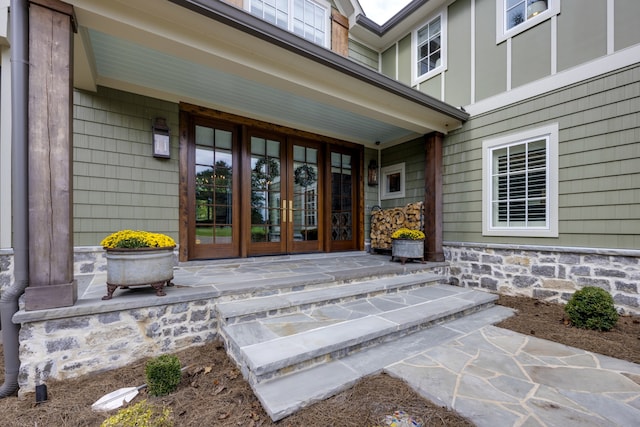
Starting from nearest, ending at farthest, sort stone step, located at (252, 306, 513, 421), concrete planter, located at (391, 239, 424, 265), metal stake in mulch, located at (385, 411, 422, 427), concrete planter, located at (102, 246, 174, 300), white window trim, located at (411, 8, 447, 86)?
metal stake in mulch, located at (385, 411, 422, 427) < stone step, located at (252, 306, 513, 421) < concrete planter, located at (102, 246, 174, 300) < concrete planter, located at (391, 239, 424, 265) < white window trim, located at (411, 8, 447, 86)

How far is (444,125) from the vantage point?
4.88 m

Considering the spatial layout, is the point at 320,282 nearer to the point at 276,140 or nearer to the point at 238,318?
the point at 238,318

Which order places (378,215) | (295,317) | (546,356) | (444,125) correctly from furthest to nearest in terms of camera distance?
(378,215) < (444,125) < (295,317) < (546,356)

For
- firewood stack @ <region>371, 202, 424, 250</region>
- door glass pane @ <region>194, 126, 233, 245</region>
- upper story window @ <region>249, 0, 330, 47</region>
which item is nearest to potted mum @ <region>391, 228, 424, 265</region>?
firewood stack @ <region>371, 202, 424, 250</region>

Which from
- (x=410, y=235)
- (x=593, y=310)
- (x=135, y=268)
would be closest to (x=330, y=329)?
(x=135, y=268)

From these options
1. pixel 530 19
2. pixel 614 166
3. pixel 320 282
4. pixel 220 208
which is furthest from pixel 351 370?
pixel 530 19

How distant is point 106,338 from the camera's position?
2271mm

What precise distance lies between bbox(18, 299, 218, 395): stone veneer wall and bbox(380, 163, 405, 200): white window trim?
4.26 metres

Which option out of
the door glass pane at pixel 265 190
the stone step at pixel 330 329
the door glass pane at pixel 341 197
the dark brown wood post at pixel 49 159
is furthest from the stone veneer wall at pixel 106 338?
the door glass pane at pixel 341 197

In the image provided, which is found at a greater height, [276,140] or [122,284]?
[276,140]

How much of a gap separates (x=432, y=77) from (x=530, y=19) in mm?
1563

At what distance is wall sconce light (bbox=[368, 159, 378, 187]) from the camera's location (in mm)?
6090

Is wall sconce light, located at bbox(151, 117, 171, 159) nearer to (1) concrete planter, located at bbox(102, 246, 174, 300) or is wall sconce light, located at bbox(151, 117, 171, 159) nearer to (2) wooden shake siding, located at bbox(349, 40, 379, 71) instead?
(1) concrete planter, located at bbox(102, 246, 174, 300)

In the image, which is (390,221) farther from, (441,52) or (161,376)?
(161,376)
